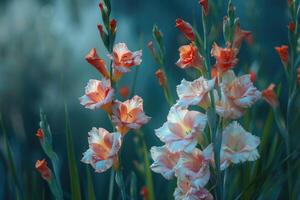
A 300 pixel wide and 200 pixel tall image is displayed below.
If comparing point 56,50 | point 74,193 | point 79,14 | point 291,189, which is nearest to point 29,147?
point 56,50

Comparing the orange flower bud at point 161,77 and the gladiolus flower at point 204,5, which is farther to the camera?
the orange flower bud at point 161,77

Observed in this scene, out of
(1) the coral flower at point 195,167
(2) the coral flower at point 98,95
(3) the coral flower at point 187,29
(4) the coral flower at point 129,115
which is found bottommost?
(1) the coral flower at point 195,167

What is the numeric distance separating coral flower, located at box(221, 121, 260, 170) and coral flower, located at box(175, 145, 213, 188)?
0.09ft

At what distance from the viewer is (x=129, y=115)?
1.07m

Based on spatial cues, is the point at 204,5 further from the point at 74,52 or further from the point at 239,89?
the point at 74,52

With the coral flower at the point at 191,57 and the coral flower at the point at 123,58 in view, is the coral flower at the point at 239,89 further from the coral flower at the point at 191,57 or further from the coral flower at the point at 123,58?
the coral flower at the point at 123,58

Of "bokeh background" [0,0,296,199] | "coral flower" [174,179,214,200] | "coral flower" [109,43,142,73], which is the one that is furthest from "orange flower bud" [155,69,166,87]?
"bokeh background" [0,0,296,199]

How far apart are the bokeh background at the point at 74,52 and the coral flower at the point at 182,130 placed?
3.33 ft

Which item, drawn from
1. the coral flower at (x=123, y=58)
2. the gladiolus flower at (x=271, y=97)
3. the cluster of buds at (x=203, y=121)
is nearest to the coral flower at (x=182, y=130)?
the cluster of buds at (x=203, y=121)

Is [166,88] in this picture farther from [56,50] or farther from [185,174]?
[56,50]

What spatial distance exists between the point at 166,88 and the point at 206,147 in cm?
20

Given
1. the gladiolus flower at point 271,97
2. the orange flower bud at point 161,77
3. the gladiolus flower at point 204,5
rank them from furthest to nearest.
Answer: the gladiolus flower at point 271,97, the orange flower bud at point 161,77, the gladiolus flower at point 204,5

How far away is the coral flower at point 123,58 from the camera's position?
3.48 ft

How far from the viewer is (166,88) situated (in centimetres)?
122
